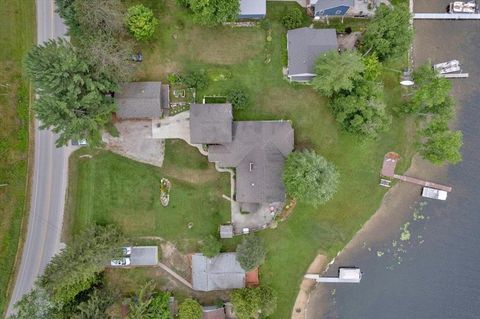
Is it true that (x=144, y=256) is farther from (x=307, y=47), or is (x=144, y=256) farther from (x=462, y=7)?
(x=462, y=7)

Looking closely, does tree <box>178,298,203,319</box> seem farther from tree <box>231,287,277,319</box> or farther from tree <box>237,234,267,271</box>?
tree <box>237,234,267,271</box>

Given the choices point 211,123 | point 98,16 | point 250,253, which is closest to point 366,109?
point 211,123

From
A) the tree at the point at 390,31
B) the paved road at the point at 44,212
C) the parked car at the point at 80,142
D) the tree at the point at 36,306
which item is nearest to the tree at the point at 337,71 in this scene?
the tree at the point at 390,31

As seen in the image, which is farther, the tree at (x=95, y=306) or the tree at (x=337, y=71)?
the tree at (x=95, y=306)

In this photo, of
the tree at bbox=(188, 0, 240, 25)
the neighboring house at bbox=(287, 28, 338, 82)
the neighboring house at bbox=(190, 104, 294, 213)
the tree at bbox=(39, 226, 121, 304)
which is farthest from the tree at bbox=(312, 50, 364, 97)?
the tree at bbox=(39, 226, 121, 304)

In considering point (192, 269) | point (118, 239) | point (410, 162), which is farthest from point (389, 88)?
point (118, 239)

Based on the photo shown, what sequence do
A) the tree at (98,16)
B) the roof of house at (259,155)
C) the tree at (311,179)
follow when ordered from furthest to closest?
the roof of house at (259,155), the tree at (311,179), the tree at (98,16)

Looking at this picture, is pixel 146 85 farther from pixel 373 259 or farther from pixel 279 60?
pixel 373 259

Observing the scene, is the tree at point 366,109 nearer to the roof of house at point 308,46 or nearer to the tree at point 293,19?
the roof of house at point 308,46
